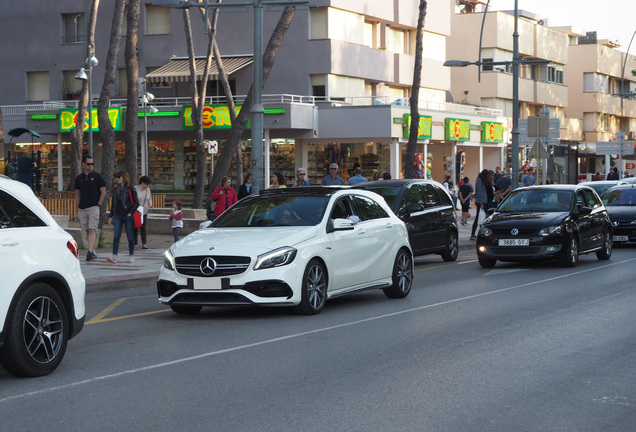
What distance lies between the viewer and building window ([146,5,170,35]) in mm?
55062

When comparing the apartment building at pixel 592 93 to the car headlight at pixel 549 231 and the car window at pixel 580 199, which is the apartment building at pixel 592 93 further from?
the car headlight at pixel 549 231

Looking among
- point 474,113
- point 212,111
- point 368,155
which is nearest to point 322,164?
point 368,155

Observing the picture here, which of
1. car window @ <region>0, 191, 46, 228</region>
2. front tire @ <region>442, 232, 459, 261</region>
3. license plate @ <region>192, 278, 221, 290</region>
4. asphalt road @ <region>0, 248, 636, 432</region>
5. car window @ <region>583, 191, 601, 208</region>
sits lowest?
front tire @ <region>442, 232, 459, 261</region>

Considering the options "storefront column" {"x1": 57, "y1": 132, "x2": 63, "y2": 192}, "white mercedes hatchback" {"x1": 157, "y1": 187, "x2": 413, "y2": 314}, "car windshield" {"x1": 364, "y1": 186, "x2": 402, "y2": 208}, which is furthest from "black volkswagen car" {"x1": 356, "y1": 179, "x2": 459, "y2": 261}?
"storefront column" {"x1": 57, "y1": 132, "x2": 63, "y2": 192}

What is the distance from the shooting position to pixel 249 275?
37.4 feet

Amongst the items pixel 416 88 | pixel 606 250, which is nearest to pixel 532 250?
pixel 606 250

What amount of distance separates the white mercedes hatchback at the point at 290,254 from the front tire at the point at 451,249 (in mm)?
7258

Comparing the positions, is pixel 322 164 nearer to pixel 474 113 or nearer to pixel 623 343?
pixel 474 113

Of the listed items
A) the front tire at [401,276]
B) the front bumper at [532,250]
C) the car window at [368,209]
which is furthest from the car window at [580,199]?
the car window at [368,209]

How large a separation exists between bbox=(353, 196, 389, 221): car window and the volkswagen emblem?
2.75m

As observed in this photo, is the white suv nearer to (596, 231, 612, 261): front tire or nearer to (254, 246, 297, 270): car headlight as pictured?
(254, 246, 297, 270): car headlight

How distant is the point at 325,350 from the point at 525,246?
33.4ft

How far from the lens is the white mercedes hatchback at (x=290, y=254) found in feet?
37.7

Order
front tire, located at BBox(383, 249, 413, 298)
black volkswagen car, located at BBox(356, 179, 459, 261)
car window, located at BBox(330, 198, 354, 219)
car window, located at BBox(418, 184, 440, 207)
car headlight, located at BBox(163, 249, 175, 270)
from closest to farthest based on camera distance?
1. car headlight, located at BBox(163, 249, 175, 270)
2. car window, located at BBox(330, 198, 354, 219)
3. front tire, located at BBox(383, 249, 413, 298)
4. black volkswagen car, located at BBox(356, 179, 459, 261)
5. car window, located at BBox(418, 184, 440, 207)
